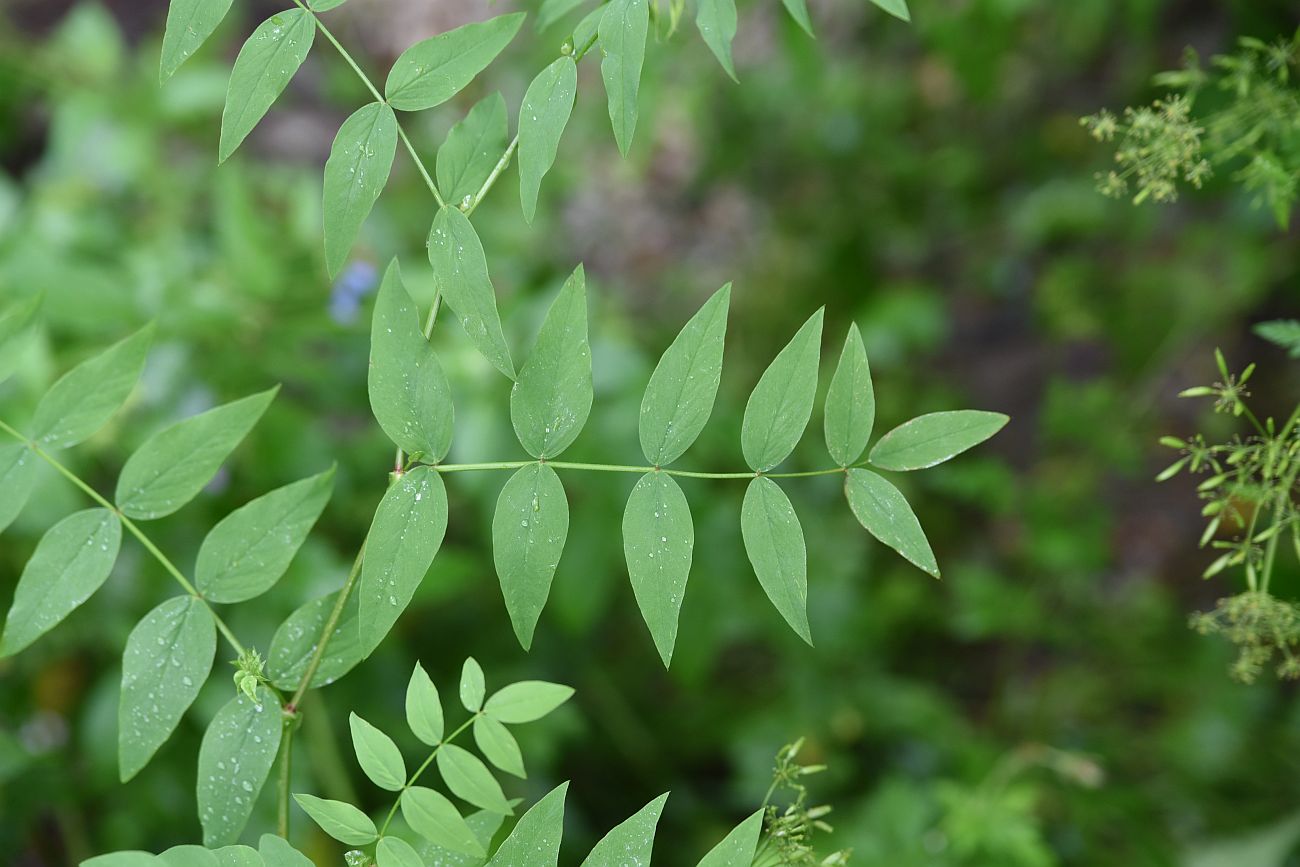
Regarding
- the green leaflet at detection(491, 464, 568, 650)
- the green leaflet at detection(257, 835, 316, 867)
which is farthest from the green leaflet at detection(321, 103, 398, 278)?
the green leaflet at detection(257, 835, 316, 867)

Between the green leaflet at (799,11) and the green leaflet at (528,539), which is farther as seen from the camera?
the green leaflet at (799,11)

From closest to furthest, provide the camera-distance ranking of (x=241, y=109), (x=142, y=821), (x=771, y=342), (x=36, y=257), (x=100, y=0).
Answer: (x=241, y=109)
(x=142, y=821)
(x=36, y=257)
(x=771, y=342)
(x=100, y=0)

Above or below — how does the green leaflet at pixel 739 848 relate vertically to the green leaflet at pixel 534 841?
below

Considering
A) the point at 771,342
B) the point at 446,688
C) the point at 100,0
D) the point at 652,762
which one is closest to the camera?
the point at 446,688

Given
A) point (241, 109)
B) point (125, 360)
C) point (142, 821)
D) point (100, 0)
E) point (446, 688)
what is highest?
point (100, 0)

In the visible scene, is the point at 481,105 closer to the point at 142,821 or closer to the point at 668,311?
the point at 142,821

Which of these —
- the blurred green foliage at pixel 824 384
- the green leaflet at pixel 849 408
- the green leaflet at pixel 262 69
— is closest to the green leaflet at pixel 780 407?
the green leaflet at pixel 849 408

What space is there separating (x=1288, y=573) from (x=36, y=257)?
2183 mm

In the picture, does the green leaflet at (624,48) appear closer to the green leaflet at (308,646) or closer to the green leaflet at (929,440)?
the green leaflet at (929,440)

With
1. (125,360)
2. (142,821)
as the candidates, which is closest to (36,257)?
(142,821)

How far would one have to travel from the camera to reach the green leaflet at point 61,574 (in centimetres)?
92

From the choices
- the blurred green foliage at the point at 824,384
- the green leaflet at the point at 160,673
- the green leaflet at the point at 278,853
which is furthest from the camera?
the blurred green foliage at the point at 824,384

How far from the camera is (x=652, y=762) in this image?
2.42 metres

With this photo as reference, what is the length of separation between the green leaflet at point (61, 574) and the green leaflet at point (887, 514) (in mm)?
670
